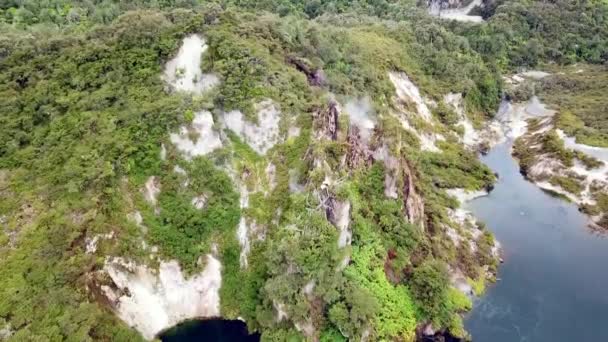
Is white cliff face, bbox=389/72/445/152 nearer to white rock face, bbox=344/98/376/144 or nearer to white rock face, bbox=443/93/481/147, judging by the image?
white rock face, bbox=443/93/481/147

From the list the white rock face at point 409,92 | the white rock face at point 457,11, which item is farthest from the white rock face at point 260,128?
the white rock face at point 457,11

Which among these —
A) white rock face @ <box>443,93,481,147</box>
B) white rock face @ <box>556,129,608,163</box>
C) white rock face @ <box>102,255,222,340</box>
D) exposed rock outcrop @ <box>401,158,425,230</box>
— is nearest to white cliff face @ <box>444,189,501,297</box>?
A: exposed rock outcrop @ <box>401,158,425,230</box>

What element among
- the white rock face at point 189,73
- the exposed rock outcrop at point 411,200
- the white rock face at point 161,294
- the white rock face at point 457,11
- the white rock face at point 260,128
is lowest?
the white rock face at point 457,11

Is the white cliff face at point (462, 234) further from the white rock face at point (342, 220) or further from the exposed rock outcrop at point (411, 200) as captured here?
the white rock face at point (342, 220)

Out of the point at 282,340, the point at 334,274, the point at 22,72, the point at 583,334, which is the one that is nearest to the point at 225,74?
the point at 22,72

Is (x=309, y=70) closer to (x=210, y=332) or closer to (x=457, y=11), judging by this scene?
(x=210, y=332)

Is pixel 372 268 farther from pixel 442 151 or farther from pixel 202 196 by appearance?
pixel 442 151

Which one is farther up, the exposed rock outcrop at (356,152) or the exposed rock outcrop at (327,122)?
the exposed rock outcrop at (327,122)
